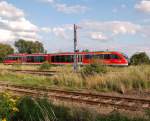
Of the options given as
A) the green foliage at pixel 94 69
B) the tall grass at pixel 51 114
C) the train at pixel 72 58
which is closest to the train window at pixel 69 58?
the train at pixel 72 58

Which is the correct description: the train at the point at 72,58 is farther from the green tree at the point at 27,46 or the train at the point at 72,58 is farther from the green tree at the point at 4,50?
the green tree at the point at 27,46

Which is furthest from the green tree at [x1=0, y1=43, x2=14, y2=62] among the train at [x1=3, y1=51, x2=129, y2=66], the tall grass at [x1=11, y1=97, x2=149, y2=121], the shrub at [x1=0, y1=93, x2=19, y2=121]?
the shrub at [x1=0, y1=93, x2=19, y2=121]

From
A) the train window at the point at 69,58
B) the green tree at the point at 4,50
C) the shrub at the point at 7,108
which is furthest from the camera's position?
the green tree at the point at 4,50

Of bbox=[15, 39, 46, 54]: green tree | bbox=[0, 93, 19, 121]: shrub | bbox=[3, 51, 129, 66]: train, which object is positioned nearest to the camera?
bbox=[0, 93, 19, 121]: shrub

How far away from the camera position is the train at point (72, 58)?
117ft

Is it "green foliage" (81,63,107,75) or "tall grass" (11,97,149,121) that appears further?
"green foliage" (81,63,107,75)

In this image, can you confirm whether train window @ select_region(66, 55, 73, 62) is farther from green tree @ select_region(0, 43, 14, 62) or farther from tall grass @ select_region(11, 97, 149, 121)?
green tree @ select_region(0, 43, 14, 62)

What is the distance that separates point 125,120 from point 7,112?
3.06 m

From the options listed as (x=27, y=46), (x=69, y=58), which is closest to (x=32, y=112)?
(x=69, y=58)

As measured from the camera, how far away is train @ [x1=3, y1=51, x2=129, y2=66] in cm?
3575

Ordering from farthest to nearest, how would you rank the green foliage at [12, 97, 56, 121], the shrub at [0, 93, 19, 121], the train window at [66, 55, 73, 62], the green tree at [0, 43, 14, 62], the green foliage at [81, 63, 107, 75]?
1. the green tree at [0, 43, 14, 62]
2. the train window at [66, 55, 73, 62]
3. the green foliage at [81, 63, 107, 75]
4. the green foliage at [12, 97, 56, 121]
5. the shrub at [0, 93, 19, 121]

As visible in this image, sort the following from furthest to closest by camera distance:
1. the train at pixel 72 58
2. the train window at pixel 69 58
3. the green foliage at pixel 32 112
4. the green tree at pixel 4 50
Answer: the green tree at pixel 4 50 < the train window at pixel 69 58 < the train at pixel 72 58 < the green foliage at pixel 32 112

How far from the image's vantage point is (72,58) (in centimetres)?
4019

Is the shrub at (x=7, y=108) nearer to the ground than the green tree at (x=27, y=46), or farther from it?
nearer to the ground
